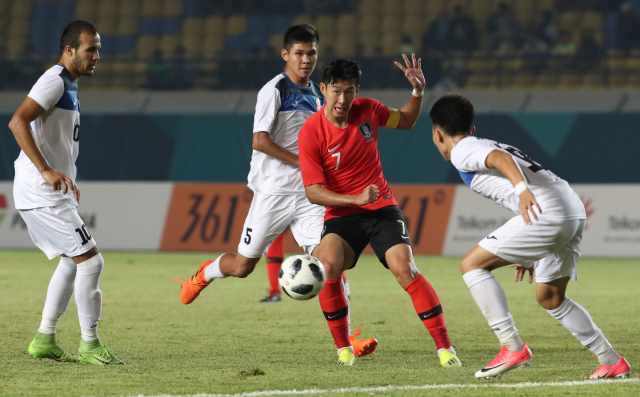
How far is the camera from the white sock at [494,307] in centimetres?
453

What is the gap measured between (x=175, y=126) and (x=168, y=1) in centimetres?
622

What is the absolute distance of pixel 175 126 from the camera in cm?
1686

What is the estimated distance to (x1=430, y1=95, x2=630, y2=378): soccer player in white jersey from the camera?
14.7 feet

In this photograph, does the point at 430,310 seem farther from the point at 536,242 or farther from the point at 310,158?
the point at 310,158

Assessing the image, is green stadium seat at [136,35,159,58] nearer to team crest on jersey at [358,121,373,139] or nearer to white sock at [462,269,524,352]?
team crest on jersey at [358,121,373,139]

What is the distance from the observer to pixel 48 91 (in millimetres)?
5031

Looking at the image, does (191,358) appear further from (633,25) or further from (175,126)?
(633,25)

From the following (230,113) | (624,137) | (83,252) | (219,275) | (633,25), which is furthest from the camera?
(633,25)

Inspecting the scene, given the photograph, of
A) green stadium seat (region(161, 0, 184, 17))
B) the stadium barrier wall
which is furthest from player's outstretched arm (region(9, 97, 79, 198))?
green stadium seat (region(161, 0, 184, 17))

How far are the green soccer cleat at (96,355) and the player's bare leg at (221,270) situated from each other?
4.15ft

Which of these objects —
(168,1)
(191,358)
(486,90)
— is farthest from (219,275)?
(168,1)

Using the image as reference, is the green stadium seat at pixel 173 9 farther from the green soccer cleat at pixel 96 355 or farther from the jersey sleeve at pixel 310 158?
the green soccer cleat at pixel 96 355

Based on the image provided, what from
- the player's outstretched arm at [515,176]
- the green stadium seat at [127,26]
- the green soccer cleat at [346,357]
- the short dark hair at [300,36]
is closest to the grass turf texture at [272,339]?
the green soccer cleat at [346,357]

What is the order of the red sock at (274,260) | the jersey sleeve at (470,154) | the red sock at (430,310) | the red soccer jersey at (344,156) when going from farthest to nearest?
the red sock at (274,260), the red soccer jersey at (344,156), the red sock at (430,310), the jersey sleeve at (470,154)
